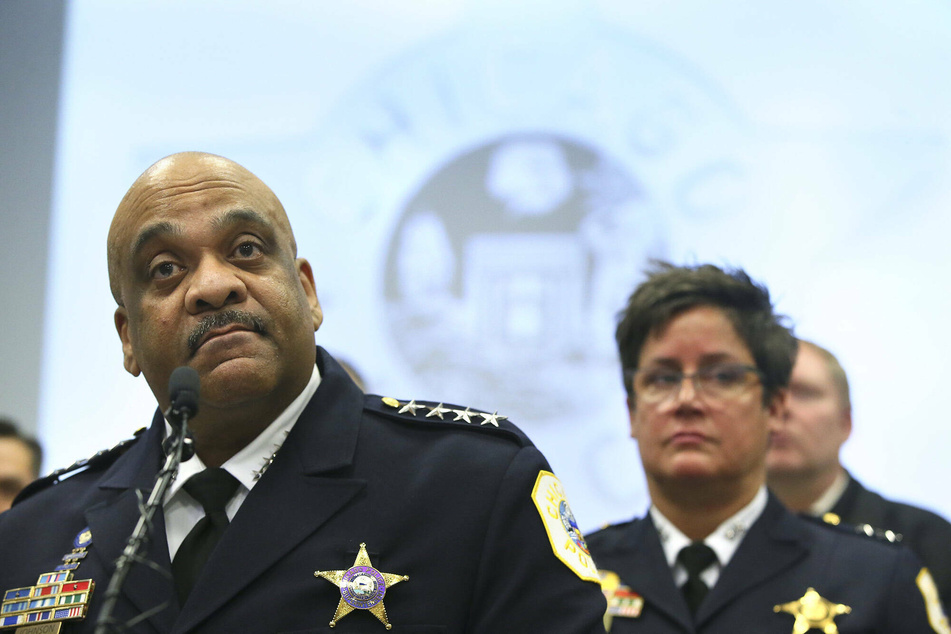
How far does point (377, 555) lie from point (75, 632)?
59cm

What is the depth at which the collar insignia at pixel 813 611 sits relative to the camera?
2.53 metres

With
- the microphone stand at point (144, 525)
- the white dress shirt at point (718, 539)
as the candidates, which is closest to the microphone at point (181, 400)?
the microphone stand at point (144, 525)

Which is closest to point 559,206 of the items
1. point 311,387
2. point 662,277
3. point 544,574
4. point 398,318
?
point 398,318

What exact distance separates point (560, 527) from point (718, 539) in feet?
3.78

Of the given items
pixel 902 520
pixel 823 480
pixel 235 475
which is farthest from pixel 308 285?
pixel 902 520

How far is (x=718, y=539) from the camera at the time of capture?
278cm

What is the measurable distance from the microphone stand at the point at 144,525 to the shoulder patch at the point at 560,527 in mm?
651

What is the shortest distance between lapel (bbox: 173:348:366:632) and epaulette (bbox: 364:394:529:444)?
7 centimetres

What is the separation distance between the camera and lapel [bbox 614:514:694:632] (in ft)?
8.70

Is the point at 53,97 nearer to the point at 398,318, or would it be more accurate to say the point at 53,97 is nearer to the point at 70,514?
the point at 398,318

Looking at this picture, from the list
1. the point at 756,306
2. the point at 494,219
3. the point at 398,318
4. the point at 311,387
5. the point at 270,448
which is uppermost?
the point at 494,219

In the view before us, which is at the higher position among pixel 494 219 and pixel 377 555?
pixel 494 219

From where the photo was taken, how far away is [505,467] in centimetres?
184

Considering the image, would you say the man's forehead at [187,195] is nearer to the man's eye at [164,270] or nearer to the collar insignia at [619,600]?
the man's eye at [164,270]
